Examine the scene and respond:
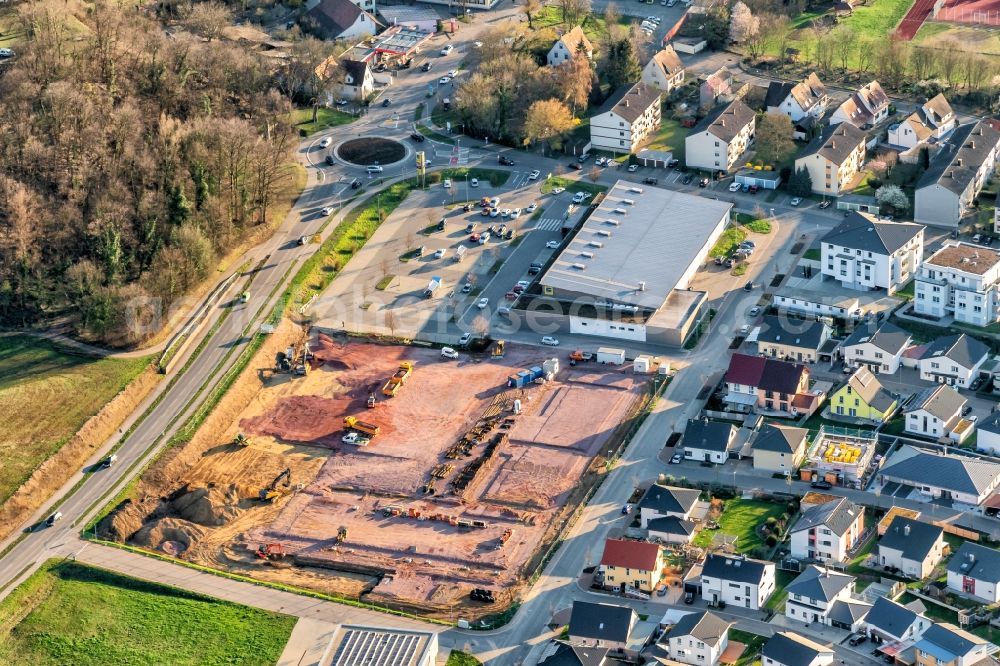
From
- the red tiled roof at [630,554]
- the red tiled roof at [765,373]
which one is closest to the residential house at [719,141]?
the red tiled roof at [765,373]

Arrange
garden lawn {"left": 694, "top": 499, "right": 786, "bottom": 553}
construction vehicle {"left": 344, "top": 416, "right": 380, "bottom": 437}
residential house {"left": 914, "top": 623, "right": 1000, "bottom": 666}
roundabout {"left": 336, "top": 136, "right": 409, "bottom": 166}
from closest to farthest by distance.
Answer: residential house {"left": 914, "top": 623, "right": 1000, "bottom": 666} → garden lawn {"left": 694, "top": 499, "right": 786, "bottom": 553} → construction vehicle {"left": 344, "top": 416, "right": 380, "bottom": 437} → roundabout {"left": 336, "top": 136, "right": 409, "bottom": 166}

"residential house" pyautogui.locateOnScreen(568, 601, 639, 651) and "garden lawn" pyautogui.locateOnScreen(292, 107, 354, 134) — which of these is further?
"garden lawn" pyautogui.locateOnScreen(292, 107, 354, 134)

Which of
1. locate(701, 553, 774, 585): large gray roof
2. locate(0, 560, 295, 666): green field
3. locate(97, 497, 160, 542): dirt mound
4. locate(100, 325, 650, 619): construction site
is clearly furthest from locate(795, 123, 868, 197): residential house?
locate(0, 560, 295, 666): green field

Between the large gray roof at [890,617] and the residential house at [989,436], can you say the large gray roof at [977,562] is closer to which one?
the large gray roof at [890,617]

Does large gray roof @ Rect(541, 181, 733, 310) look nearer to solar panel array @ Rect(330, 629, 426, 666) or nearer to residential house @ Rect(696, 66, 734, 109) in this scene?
residential house @ Rect(696, 66, 734, 109)

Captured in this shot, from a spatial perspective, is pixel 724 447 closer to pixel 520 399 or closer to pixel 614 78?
pixel 520 399

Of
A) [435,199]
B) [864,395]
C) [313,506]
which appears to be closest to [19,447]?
[313,506]

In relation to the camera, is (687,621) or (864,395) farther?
(864,395)
